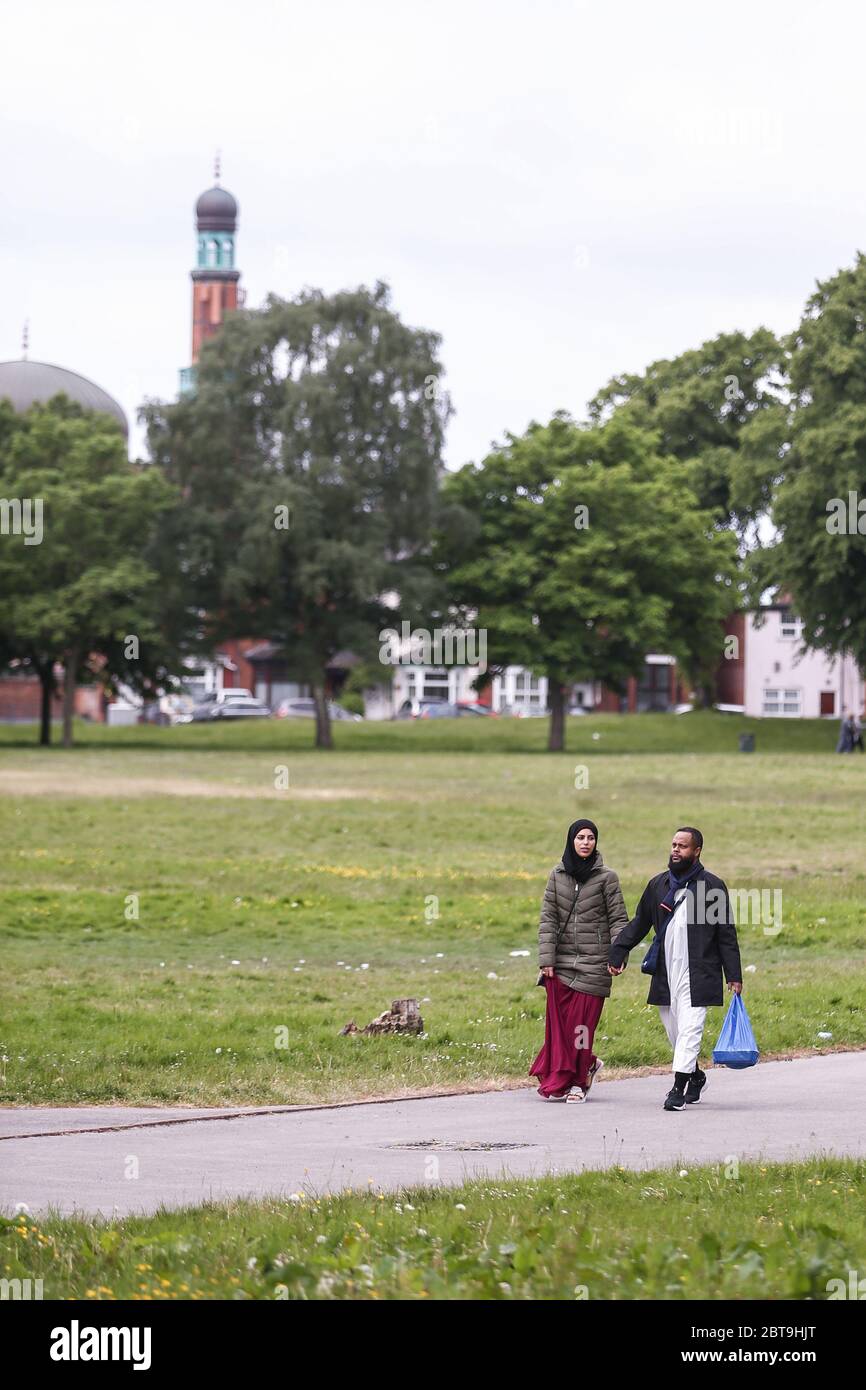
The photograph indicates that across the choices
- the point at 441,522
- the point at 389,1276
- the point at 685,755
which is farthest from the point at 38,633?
the point at 389,1276

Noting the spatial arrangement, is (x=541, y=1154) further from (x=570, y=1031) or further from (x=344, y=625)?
(x=344, y=625)

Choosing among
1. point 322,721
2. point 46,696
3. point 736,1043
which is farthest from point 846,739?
point 736,1043

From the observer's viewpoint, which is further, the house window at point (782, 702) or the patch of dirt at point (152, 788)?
the house window at point (782, 702)

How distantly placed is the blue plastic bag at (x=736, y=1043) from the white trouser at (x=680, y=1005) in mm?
162

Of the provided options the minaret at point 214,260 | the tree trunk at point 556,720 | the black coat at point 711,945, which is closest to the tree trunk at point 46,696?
the tree trunk at point 556,720

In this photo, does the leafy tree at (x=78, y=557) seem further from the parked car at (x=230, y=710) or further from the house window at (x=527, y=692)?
the house window at (x=527, y=692)

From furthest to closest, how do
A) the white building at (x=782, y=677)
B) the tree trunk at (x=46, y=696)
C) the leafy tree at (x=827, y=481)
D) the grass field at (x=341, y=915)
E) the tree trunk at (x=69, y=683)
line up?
the white building at (x=782, y=677), the tree trunk at (x=46, y=696), the tree trunk at (x=69, y=683), the leafy tree at (x=827, y=481), the grass field at (x=341, y=915)

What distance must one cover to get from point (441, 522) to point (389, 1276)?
69.7m

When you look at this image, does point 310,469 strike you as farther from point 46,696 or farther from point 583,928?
point 583,928

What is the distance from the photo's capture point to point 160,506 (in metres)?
74.5

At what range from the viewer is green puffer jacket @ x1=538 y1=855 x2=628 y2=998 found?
45.8 ft

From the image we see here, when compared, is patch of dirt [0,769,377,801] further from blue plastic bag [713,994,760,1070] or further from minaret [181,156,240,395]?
minaret [181,156,240,395]

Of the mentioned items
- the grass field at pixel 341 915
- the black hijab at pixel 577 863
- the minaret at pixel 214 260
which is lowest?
the grass field at pixel 341 915

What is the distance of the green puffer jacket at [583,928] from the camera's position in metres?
13.9
